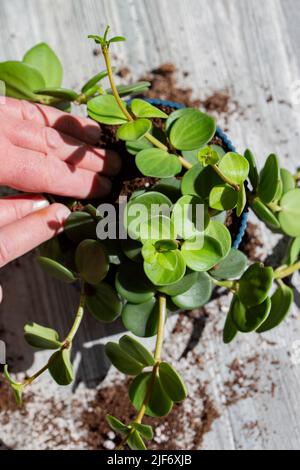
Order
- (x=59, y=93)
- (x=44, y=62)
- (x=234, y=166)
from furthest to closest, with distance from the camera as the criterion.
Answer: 1. (x=44, y=62)
2. (x=59, y=93)
3. (x=234, y=166)

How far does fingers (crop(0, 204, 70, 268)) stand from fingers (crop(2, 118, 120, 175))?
10 centimetres

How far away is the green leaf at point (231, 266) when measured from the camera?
91 cm

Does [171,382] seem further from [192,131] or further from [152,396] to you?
[192,131]

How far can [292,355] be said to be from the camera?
1147 mm

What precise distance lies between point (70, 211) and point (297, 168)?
478mm

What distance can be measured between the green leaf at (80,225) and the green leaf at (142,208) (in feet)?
0.33

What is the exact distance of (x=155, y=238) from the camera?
0.79 metres

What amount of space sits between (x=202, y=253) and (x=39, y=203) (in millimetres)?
319

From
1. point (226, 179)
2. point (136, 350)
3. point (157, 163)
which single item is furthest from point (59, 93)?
point (136, 350)

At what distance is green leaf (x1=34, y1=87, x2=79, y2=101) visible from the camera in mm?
867

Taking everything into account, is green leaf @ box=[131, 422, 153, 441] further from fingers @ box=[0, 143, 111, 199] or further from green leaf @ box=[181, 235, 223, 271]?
fingers @ box=[0, 143, 111, 199]

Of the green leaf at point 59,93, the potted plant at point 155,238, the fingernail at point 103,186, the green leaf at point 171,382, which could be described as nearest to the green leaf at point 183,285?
the potted plant at point 155,238

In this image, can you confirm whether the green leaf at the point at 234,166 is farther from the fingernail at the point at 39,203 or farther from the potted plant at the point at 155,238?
the fingernail at the point at 39,203

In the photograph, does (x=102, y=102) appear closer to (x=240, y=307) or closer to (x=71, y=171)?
(x=71, y=171)
